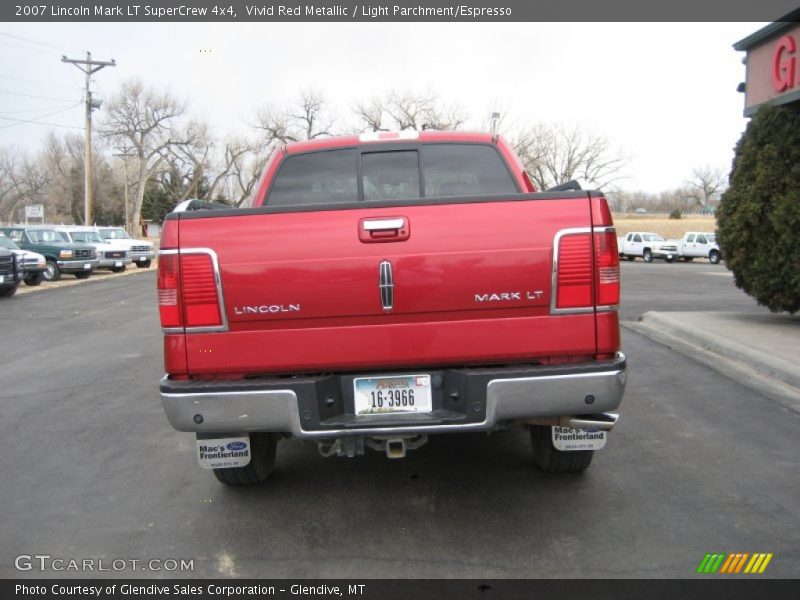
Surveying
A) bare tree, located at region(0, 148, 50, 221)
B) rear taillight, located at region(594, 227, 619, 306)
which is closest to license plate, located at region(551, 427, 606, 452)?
rear taillight, located at region(594, 227, 619, 306)

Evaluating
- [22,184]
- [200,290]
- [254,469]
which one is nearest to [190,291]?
[200,290]

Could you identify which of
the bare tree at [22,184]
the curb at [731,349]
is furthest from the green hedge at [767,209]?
the bare tree at [22,184]

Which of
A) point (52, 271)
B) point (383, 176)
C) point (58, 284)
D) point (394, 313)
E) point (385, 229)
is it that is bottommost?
point (58, 284)

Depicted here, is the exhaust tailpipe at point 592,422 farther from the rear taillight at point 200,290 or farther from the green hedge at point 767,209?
the green hedge at point 767,209

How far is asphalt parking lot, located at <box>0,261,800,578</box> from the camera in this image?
3.43 m

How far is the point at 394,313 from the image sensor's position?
3383mm

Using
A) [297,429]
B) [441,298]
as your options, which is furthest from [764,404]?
[297,429]

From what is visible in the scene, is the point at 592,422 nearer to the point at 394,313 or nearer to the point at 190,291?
the point at 394,313

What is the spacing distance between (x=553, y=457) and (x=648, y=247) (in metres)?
38.4

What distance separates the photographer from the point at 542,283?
334 cm

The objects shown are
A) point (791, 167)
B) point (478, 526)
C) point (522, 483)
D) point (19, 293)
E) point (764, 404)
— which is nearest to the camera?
point (478, 526)

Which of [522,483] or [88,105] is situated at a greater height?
[88,105]

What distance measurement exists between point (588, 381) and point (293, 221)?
1.62m

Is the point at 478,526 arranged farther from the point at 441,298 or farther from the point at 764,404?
the point at 764,404
